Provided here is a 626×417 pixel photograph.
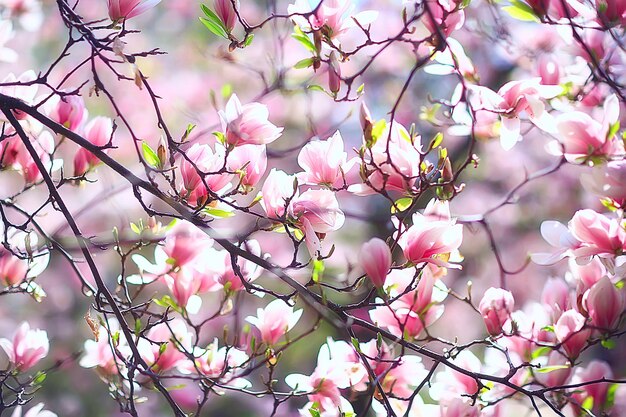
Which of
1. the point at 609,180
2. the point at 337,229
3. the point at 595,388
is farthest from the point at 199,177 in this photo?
the point at 595,388

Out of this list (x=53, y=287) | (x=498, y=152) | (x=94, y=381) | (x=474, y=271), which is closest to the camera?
(x=94, y=381)

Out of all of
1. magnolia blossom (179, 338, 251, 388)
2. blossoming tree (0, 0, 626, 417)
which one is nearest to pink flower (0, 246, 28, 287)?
blossoming tree (0, 0, 626, 417)

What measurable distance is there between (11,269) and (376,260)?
510 mm

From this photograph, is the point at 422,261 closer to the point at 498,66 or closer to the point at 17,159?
the point at 17,159

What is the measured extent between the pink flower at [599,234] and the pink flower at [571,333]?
0.09 metres

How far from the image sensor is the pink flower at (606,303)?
83 centimetres

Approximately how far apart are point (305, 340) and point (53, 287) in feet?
3.02

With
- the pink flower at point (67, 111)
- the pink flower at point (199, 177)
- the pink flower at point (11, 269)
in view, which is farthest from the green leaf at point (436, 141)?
the pink flower at point (11, 269)

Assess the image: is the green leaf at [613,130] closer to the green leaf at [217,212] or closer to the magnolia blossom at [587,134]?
the magnolia blossom at [587,134]

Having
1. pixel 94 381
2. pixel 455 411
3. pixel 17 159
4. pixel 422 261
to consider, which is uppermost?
pixel 94 381

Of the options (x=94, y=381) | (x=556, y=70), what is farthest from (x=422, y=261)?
(x=94, y=381)

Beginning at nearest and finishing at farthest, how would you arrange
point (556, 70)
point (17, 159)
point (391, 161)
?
point (391, 161) → point (17, 159) → point (556, 70)

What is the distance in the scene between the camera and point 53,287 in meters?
2.51

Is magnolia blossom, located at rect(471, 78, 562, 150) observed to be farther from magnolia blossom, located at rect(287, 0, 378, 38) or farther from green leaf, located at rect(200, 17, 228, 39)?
green leaf, located at rect(200, 17, 228, 39)
